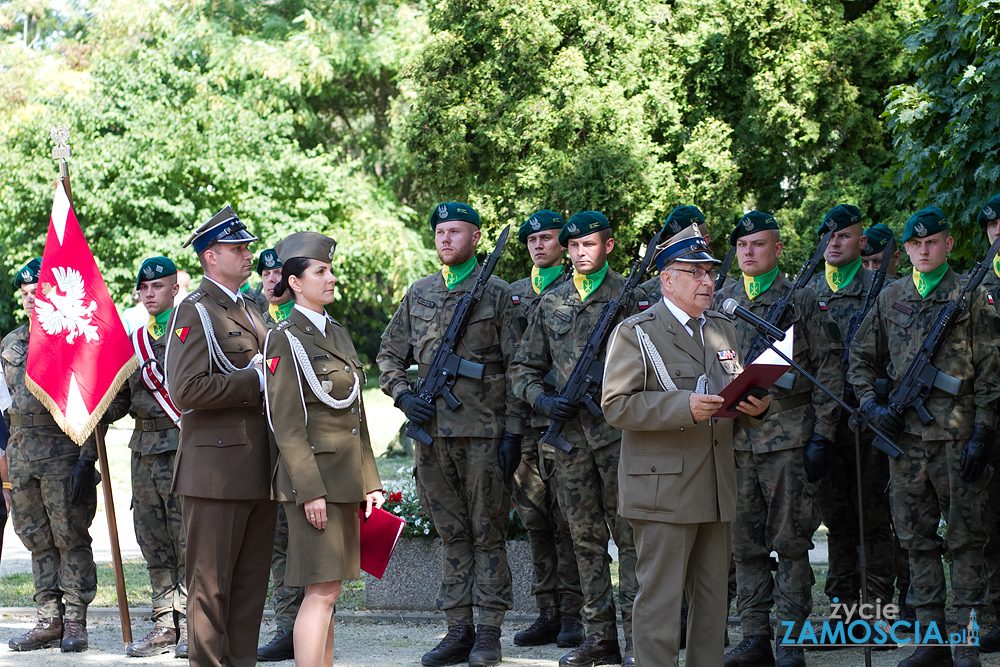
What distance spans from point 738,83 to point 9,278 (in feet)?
59.2

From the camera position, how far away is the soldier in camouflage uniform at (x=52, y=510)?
7004 millimetres

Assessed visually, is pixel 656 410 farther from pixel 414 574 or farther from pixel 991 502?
pixel 414 574

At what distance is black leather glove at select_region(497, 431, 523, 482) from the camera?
644 centimetres

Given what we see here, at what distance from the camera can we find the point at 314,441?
498 centimetres

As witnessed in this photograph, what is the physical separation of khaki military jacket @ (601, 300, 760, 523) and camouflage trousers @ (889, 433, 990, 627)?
5.18 ft

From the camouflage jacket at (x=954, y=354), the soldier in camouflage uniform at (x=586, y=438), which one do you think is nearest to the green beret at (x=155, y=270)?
the soldier in camouflage uniform at (x=586, y=438)

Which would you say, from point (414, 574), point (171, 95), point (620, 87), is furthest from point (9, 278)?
point (414, 574)

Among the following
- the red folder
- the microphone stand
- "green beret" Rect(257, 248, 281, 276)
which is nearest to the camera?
the microphone stand

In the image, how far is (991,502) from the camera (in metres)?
6.44

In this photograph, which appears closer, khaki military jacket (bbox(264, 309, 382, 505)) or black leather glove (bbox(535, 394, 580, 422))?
khaki military jacket (bbox(264, 309, 382, 505))

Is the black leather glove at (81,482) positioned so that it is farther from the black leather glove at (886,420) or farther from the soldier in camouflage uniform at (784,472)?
the black leather glove at (886,420)

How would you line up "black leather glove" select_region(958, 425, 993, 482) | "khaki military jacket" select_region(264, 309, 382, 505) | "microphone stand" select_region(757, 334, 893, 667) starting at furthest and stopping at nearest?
"black leather glove" select_region(958, 425, 993, 482)
"khaki military jacket" select_region(264, 309, 382, 505)
"microphone stand" select_region(757, 334, 893, 667)

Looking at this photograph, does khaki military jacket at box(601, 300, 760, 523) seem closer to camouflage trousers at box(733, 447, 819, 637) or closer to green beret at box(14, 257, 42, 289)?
camouflage trousers at box(733, 447, 819, 637)

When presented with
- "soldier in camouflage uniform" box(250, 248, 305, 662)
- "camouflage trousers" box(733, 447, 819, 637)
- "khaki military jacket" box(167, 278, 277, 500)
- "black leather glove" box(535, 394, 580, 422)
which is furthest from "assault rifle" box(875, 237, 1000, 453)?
"soldier in camouflage uniform" box(250, 248, 305, 662)
